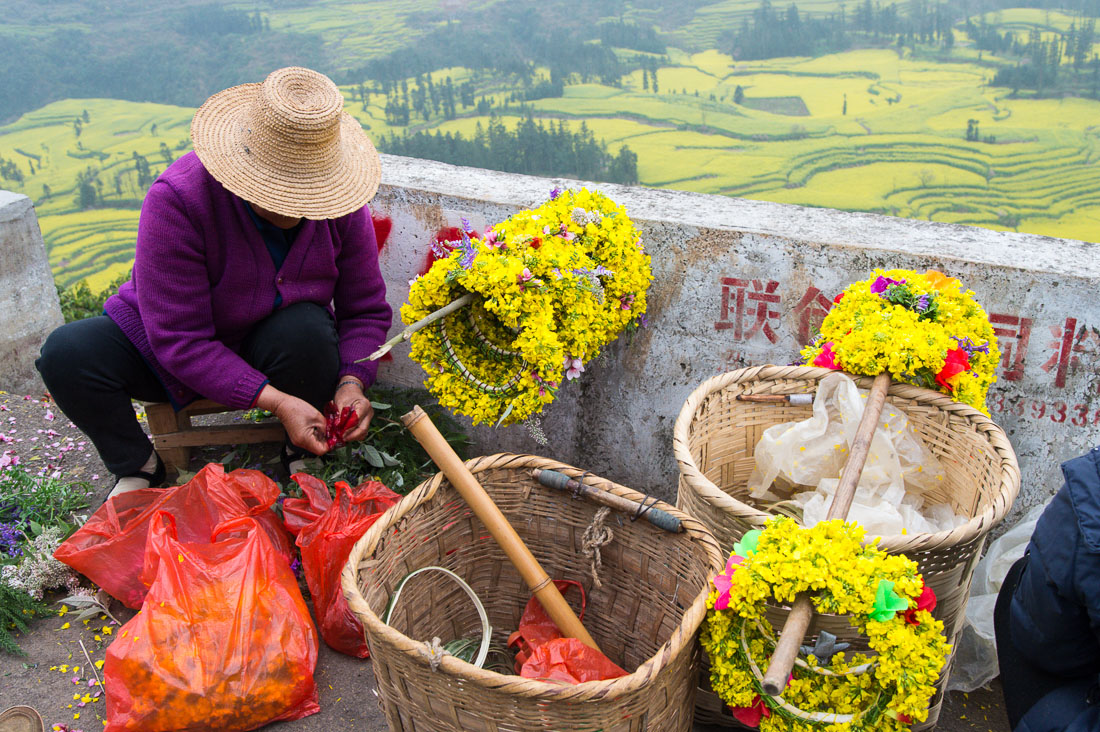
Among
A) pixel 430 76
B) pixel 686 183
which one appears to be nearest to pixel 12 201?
pixel 686 183

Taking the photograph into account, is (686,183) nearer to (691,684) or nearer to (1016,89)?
(1016,89)

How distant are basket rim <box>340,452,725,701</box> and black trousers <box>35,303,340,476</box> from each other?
80 centimetres

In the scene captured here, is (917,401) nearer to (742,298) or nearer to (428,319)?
(742,298)

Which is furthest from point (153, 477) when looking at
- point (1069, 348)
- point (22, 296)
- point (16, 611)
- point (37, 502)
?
point (1069, 348)

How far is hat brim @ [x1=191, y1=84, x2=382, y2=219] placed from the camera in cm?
217

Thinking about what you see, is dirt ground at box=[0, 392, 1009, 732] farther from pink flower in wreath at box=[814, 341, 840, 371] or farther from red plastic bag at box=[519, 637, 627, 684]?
pink flower in wreath at box=[814, 341, 840, 371]

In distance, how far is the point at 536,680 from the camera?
1.38 m

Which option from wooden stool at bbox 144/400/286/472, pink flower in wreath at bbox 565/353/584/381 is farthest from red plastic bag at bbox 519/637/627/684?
wooden stool at bbox 144/400/286/472

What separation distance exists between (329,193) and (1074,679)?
2146 millimetres

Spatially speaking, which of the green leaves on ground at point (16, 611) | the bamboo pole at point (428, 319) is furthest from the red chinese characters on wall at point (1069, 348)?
the green leaves on ground at point (16, 611)

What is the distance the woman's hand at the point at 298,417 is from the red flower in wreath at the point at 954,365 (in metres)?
1.75

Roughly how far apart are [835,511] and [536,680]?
0.75 m

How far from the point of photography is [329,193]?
2.26 metres

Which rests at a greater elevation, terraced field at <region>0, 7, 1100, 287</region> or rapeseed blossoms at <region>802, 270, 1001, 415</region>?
rapeseed blossoms at <region>802, 270, 1001, 415</region>
